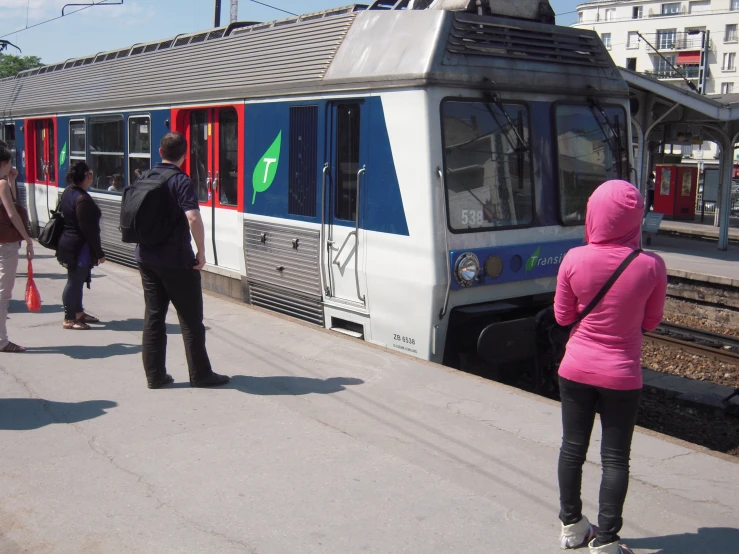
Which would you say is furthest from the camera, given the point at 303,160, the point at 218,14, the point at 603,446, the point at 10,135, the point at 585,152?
the point at 218,14

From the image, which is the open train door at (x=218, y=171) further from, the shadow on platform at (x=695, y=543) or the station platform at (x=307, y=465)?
the shadow on platform at (x=695, y=543)

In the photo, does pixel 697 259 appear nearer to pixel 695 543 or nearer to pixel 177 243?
pixel 177 243

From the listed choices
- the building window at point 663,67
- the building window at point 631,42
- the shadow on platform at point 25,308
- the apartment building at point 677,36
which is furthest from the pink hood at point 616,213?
the building window at point 631,42

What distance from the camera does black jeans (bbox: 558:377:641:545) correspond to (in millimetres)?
3453

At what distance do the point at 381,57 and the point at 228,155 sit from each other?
2.78m

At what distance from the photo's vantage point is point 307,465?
4543mm

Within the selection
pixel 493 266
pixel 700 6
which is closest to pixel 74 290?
pixel 493 266

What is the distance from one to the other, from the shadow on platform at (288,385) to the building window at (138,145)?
4.95m

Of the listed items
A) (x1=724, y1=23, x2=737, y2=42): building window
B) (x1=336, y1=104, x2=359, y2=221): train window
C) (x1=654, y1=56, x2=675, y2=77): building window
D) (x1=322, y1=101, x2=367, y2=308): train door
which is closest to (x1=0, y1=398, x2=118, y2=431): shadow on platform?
(x1=322, y1=101, x2=367, y2=308): train door

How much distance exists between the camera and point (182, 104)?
30.3 feet

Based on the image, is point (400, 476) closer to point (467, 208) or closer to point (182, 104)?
point (467, 208)

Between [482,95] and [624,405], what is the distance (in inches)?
134

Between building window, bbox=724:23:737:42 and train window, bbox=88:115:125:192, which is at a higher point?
building window, bbox=724:23:737:42

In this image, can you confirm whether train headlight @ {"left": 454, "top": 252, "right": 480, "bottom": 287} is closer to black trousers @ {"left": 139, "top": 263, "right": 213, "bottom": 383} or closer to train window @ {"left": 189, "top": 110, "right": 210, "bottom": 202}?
black trousers @ {"left": 139, "top": 263, "right": 213, "bottom": 383}
